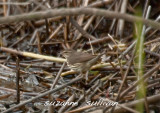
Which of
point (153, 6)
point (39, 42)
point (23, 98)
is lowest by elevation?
point (23, 98)

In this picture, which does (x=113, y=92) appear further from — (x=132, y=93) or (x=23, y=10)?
(x=23, y=10)

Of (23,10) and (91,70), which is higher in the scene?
(23,10)

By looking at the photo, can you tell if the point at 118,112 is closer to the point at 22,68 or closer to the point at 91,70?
the point at 91,70

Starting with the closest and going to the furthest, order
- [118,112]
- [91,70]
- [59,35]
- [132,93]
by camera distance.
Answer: [118,112] < [132,93] < [91,70] < [59,35]

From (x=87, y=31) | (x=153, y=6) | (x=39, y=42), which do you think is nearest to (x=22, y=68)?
(x=39, y=42)

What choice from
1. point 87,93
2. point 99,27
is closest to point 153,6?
point 99,27

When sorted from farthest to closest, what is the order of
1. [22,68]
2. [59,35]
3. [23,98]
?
[59,35] < [22,68] < [23,98]

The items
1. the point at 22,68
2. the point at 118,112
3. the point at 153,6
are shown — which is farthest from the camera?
the point at 153,6

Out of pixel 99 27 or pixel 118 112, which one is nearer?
pixel 118 112

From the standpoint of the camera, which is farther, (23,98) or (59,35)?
(59,35)
